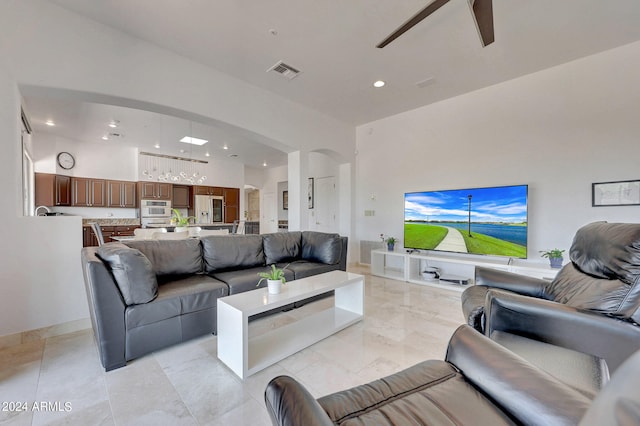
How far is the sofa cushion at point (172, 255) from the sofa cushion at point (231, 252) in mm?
106

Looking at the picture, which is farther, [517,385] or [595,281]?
[595,281]

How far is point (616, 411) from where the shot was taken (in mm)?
409

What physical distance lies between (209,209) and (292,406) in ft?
28.1

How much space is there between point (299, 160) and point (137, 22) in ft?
8.94

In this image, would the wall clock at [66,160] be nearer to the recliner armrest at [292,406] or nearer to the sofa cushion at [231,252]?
the sofa cushion at [231,252]

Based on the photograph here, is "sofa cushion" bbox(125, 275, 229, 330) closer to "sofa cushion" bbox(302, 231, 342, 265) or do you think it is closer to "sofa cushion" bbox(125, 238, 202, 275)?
"sofa cushion" bbox(125, 238, 202, 275)

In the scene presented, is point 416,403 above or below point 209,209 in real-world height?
below

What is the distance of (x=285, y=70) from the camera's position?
141 inches

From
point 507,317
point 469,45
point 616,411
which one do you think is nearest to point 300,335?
point 507,317

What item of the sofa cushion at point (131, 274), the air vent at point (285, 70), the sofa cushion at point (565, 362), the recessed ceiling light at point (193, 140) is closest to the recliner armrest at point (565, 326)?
the sofa cushion at point (565, 362)

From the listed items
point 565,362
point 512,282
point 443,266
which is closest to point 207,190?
point 443,266

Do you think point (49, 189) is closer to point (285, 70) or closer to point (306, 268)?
point (285, 70)

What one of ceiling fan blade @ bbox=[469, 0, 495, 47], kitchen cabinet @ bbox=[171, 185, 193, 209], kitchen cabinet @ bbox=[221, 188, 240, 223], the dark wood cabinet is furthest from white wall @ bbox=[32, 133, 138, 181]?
ceiling fan blade @ bbox=[469, 0, 495, 47]

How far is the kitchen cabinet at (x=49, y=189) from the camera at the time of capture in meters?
5.91
